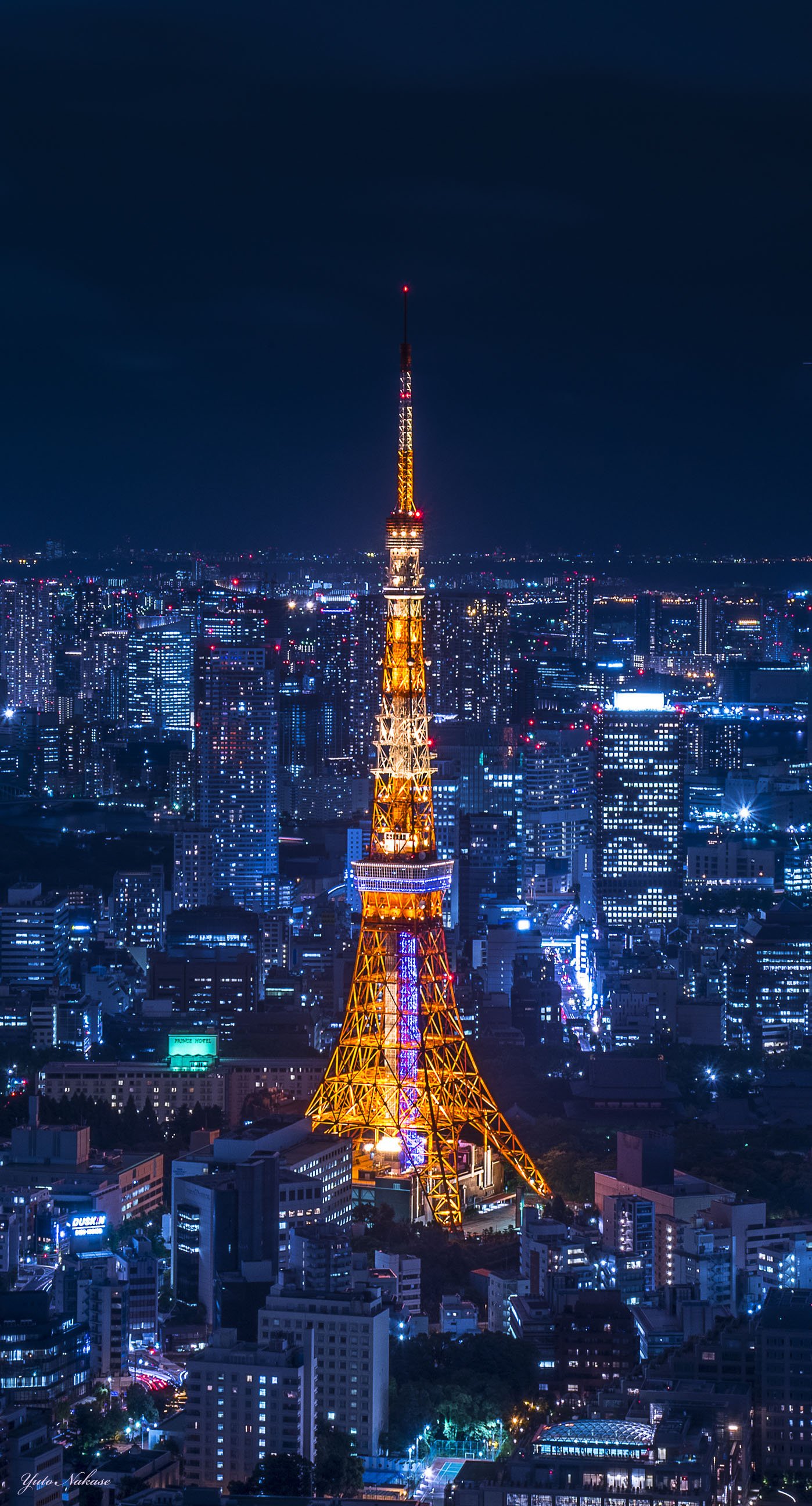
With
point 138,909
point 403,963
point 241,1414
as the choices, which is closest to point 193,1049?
point 403,963

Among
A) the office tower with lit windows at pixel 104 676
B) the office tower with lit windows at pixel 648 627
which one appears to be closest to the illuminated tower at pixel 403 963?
the office tower with lit windows at pixel 648 627

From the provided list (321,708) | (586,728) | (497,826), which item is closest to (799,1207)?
(497,826)

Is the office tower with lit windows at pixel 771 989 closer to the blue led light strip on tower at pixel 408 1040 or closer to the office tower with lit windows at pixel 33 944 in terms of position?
the office tower with lit windows at pixel 33 944

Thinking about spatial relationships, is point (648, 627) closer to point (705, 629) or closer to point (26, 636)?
point (705, 629)

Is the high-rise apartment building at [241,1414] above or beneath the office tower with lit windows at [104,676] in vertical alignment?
beneath

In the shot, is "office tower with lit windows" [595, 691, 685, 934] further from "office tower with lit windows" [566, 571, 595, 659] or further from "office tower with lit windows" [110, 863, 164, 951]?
"office tower with lit windows" [566, 571, 595, 659]

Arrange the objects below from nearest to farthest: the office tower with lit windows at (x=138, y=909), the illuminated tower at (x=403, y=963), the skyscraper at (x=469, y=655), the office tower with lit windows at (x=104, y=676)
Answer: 1. the illuminated tower at (x=403, y=963)
2. the office tower with lit windows at (x=138, y=909)
3. the skyscraper at (x=469, y=655)
4. the office tower with lit windows at (x=104, y=676)

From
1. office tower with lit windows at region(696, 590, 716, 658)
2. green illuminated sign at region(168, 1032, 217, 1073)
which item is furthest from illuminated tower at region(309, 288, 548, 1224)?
office tower with lit windows at region(696, 590, 716, 658)
